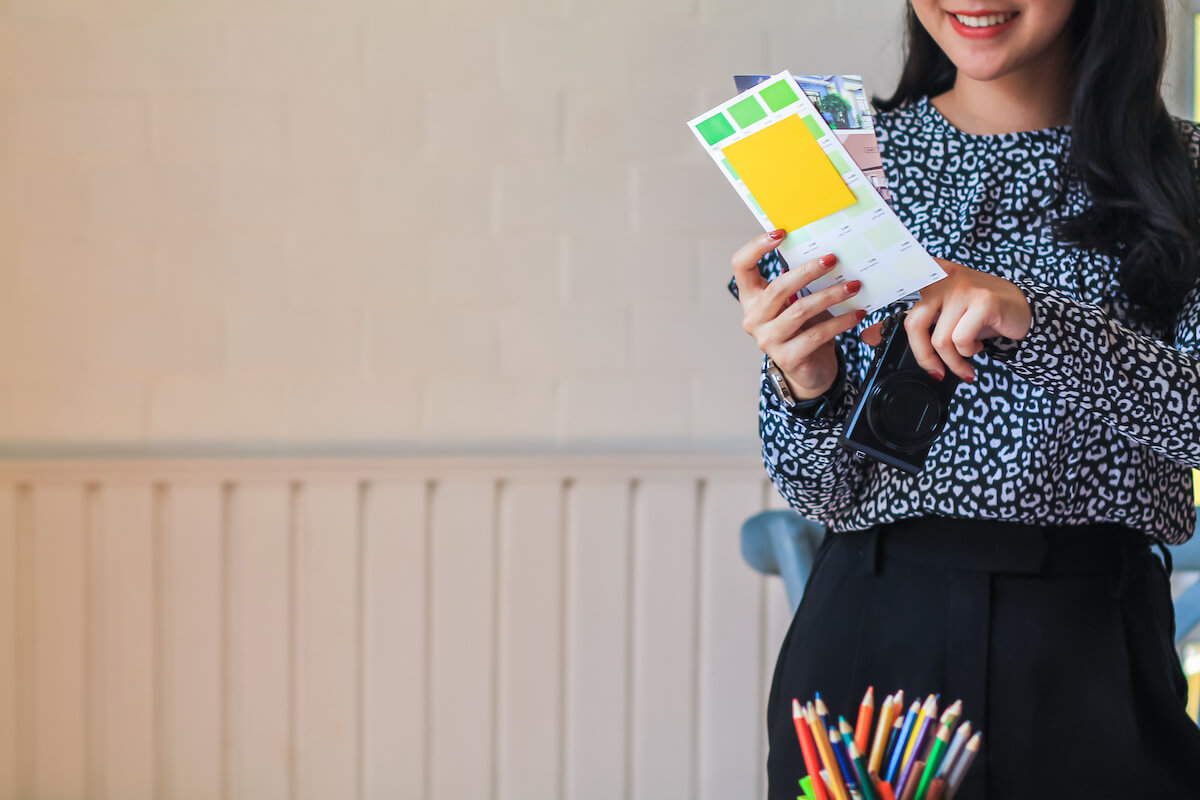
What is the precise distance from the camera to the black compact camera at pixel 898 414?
0.84 meters

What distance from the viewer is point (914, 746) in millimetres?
561

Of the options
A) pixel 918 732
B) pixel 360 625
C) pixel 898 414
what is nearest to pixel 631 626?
pixel 360 625

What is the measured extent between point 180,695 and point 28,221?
0.86 m

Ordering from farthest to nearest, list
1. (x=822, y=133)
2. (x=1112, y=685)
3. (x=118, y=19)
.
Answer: (x=118, y=19) < (x=1112, y=685) < (x=822, y=133)

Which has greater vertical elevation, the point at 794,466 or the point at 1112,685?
the point at 794,466

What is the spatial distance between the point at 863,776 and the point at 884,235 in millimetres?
387

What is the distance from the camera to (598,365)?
1.81 meters

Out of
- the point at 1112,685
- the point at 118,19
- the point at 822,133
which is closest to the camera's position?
the point at 822,133

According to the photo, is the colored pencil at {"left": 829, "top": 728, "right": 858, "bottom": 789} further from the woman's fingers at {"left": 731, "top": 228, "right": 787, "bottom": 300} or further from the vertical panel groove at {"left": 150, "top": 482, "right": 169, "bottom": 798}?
the vertical panel groove at {"left": 150, "top": 482, "right": 169, "bottom": 798}

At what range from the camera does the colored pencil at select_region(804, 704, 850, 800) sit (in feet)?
1.74

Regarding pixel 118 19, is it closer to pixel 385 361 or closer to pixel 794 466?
pixel 385 361

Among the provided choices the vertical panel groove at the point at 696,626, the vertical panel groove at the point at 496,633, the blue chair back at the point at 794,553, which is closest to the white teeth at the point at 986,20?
the blue chair back at the point at 794,553

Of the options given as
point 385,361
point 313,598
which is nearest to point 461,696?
point 313,598

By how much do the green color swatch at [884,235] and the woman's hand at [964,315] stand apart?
0.16 ft
